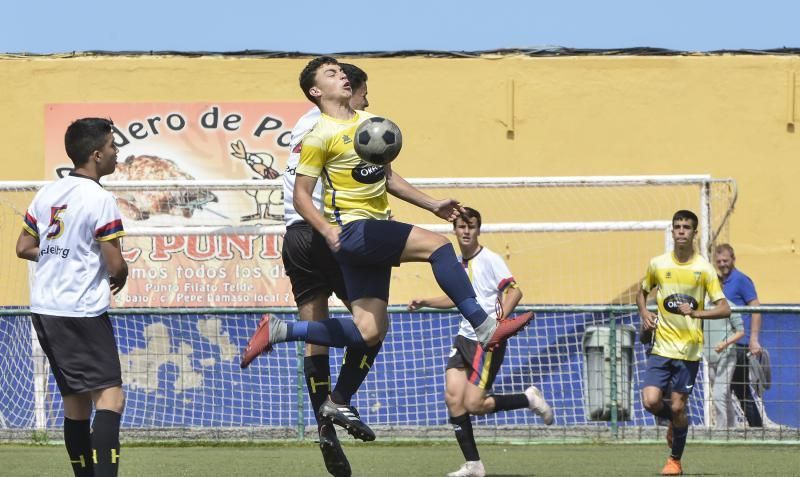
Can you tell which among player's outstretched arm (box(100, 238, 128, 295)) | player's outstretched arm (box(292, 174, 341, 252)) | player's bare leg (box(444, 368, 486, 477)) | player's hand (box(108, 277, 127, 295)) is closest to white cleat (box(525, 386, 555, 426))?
player's bare leg (box(444, 368, 486, 477))

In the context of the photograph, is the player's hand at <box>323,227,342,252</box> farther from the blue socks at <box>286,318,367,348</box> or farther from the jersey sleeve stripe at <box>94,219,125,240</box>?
the jersey sleeve stripe at <box>94,219,125,240</box>

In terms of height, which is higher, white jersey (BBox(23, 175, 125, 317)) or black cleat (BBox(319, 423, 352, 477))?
white jersey (BBox(23, 175, 125, 317))

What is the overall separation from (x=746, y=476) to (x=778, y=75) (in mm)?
9757

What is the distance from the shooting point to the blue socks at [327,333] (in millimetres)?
7969

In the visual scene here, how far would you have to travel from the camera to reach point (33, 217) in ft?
23.6

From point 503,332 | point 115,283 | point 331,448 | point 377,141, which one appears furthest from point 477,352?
point 115,283

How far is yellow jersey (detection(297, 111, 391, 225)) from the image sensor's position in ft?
25.6

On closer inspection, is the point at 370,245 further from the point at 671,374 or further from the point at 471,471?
the point at 671,374

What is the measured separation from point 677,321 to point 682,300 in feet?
0.60

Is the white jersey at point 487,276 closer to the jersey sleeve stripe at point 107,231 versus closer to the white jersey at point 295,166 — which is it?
the white jersey at point 295,166

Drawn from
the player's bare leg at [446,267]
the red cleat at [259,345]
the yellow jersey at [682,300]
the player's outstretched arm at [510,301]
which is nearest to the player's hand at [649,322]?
the yellow jersey at [682,300]

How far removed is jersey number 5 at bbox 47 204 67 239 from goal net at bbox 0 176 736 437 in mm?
7243

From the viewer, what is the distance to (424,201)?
26.2 feet

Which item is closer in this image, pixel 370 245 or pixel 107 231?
pixel 107 231
